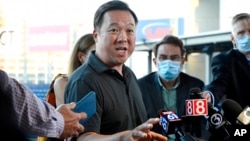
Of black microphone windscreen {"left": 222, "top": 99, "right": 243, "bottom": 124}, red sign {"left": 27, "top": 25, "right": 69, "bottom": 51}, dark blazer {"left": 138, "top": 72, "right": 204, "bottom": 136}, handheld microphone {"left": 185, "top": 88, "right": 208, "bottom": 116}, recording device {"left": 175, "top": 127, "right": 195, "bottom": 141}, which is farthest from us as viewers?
red sign {"left": 27, "top": 25, "right": 69, "bottom": 51}

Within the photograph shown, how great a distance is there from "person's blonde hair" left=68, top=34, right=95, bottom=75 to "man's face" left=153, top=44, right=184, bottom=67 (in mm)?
452

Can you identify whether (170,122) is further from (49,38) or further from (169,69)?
(49,38)

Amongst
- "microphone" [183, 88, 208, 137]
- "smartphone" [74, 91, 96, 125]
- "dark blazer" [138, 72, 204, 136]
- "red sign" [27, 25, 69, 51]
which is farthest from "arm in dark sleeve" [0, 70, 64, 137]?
"red sign" [27, 25, 69, 51]

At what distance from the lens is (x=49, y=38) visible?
316 inches

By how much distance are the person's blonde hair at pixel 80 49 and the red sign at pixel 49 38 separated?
190 inches

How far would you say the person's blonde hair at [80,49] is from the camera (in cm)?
244

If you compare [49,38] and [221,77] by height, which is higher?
[49,38]

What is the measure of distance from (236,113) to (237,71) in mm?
739

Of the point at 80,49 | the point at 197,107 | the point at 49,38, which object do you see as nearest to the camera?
the point at 197,107

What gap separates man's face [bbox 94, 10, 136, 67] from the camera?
5.18 ft

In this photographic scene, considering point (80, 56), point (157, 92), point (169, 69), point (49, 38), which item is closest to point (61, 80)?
point (80, 56)

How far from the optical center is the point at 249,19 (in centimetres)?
230

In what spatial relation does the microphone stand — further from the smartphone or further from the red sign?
the red sign

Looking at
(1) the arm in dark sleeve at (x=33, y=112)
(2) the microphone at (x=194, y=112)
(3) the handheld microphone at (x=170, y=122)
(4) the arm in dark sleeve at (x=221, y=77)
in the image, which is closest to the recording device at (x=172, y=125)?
(3) the handheld microphone at (x=170, y=122)
